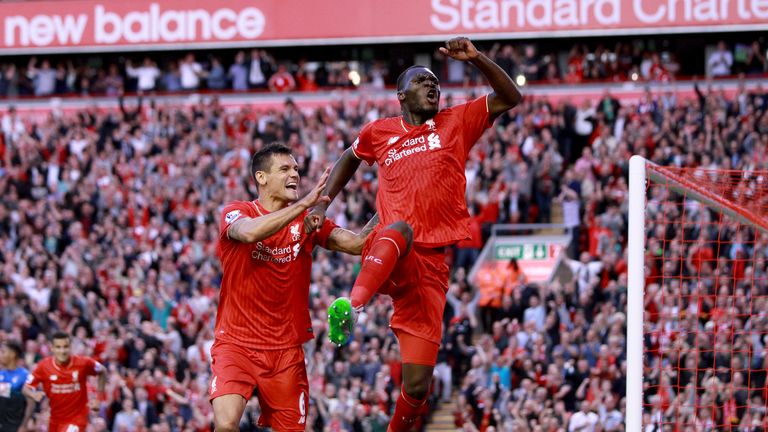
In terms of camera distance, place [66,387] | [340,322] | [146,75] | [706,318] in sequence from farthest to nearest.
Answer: [146,75]
[706,318]
[66,387]
[340,322]

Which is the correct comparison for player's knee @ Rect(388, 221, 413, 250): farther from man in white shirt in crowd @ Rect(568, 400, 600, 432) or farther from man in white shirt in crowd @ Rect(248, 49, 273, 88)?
man in white shirt in crowd @ Rect(248, 49, 273, 88)

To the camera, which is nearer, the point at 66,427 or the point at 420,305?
the point at 420,305

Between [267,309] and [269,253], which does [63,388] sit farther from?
[269,253]

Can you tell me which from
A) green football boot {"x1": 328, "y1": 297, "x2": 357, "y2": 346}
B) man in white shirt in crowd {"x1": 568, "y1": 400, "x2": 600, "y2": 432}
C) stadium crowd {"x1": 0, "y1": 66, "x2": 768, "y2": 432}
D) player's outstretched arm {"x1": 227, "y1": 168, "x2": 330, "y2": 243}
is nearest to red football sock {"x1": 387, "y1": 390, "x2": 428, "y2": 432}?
green football boot {"x1": 328, "y1": 297, "x2": 357, "y2": 346}

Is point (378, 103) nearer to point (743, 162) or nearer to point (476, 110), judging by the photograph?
point (743, 162)

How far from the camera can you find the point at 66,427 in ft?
44.6

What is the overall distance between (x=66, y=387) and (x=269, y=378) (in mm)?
5592

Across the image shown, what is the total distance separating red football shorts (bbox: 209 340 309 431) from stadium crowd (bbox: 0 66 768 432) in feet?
20.7

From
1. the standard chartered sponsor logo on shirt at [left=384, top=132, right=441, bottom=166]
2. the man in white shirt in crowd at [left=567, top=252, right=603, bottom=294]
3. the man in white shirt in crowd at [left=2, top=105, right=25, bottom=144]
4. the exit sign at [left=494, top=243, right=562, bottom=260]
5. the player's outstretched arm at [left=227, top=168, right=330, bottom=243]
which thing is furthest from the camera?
the man in white shirt in crowd at [left=2, top=105, right=25, bottom=144]

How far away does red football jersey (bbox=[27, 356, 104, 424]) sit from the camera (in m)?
13.5

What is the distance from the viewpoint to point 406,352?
897cm

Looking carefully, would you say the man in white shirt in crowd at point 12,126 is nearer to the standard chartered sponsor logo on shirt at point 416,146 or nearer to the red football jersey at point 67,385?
the red football jersey at point 67,385

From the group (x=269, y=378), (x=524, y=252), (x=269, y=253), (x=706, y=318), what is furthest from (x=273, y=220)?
(x=524, y=252)

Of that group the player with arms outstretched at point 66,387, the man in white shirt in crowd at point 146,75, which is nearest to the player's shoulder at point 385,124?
the player with arms outstretched at point 66,387
